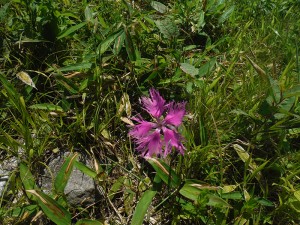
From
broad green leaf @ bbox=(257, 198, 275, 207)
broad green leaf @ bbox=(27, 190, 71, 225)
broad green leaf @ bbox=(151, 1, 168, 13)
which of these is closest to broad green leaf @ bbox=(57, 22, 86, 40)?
broad green leaf @ bbox=(151, 1, 168, 13)

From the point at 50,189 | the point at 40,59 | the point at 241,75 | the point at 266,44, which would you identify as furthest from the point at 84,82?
the point at 266,44

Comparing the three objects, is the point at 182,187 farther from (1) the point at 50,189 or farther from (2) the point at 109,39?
(2) the point at 109,39

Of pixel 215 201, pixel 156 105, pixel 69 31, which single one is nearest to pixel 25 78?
pixel 69 31

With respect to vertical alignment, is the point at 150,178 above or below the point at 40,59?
below

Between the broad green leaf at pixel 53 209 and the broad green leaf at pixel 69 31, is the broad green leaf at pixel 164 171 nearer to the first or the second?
the broad green leaf at pixel 53 209

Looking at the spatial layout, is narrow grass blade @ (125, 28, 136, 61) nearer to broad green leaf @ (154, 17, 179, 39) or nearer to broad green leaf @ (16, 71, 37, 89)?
broad green leaf @ (154, 17, 179, 39)
